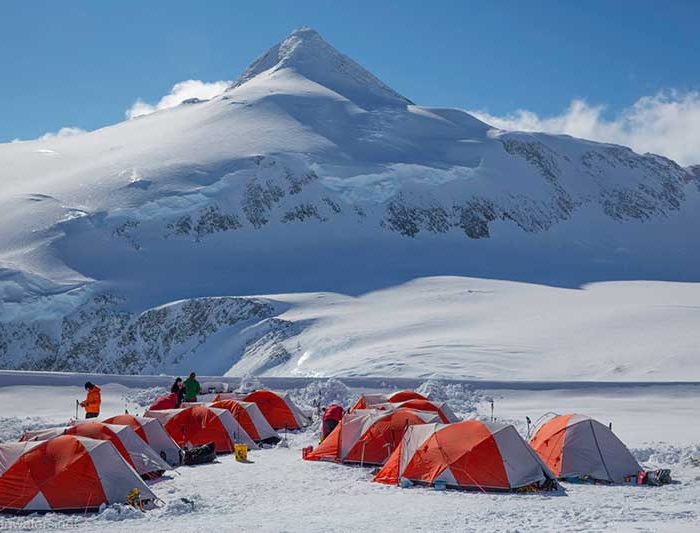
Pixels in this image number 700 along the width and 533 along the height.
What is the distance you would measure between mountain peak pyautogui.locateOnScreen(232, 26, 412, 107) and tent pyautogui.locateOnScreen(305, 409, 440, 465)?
358ft

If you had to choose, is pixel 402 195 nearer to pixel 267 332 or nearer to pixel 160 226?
pixel 160 226

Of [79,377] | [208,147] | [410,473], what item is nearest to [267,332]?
[79,377]

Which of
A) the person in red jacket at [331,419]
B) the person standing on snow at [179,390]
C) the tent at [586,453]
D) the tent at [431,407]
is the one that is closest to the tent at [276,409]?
the person standing on snow at [179,390]

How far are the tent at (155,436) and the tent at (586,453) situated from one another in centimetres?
763

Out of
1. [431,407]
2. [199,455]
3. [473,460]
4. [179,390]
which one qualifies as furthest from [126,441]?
[431,407]

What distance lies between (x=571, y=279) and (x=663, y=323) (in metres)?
28.4

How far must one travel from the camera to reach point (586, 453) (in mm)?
16766

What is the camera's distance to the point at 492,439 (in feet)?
51.4

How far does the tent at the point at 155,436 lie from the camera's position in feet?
59.8

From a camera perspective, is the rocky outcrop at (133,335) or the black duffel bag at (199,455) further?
the rocky outcrop at (133,335)

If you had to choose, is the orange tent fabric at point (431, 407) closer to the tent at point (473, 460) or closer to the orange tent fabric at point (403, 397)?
the orange tent fabric at point (403, 397)

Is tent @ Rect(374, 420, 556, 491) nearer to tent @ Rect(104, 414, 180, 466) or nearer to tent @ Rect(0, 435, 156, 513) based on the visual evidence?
tent @ Rect(0, 435, 156, 513)

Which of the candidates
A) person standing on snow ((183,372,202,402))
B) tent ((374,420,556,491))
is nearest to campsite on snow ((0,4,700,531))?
tent ((374,420,556,491))

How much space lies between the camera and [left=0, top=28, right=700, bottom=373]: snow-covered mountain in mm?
56688
